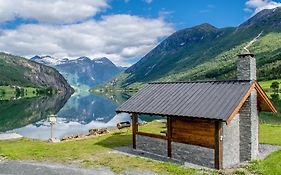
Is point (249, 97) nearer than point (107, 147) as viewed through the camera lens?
Yes

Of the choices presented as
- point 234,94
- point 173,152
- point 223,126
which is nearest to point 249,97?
point 234,94

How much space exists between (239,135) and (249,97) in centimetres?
307

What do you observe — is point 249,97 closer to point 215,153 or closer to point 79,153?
point 215,153

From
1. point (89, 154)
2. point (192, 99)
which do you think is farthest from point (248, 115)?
point (89, 154)

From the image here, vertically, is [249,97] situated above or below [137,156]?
above

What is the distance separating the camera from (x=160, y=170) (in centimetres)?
2467

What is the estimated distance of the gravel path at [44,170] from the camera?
24188 mm

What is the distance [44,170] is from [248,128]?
51.3ft

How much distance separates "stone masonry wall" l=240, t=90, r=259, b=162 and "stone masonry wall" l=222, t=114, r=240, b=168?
1.63 ft

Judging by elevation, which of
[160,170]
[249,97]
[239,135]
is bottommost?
[160,170]

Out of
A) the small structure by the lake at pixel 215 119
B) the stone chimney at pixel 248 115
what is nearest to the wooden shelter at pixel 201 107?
the small structure by the lake at pixel 215 119

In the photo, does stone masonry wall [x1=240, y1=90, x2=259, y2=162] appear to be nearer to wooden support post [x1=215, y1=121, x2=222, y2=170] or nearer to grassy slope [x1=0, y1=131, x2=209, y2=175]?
wooden support post [x1=215, y1=121, x2=222, y2=170]

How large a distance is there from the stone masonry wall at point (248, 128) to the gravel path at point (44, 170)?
8097 mm

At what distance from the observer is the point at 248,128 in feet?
87.3
